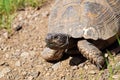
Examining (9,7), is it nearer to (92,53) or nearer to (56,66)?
(56,66)

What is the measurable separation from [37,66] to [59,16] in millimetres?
655

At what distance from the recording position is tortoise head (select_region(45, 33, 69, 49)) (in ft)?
13.1

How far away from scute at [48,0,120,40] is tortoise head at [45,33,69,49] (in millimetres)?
105

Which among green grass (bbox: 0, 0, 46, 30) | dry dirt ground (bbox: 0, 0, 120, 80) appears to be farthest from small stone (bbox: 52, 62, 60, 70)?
green grass (bbox: 0, 0, 46, 30)

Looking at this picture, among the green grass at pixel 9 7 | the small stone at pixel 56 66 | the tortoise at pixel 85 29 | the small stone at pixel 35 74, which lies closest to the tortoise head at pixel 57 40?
the tortoise at pixel 85 29

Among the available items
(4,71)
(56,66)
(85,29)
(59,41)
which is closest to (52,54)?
(56,66)

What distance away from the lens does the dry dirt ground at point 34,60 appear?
405 cm

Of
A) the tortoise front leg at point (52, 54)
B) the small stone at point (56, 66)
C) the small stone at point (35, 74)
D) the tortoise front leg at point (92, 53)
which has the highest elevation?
the tortoise front leg at point (92, 53)

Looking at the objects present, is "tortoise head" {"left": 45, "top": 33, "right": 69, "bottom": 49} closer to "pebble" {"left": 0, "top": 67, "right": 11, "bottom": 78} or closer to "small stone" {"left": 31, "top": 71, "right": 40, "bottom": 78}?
"small stone" {"left": 31, "top": 71, "right": 40, "bottom": 78}

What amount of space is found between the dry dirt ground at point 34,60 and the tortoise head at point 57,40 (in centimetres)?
27

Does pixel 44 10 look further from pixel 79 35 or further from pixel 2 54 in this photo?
pixel 79 35

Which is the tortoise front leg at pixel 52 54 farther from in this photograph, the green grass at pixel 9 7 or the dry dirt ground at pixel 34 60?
the green grass at pixel 9 7

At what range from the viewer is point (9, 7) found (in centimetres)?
543

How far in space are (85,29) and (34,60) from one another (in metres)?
0.83
